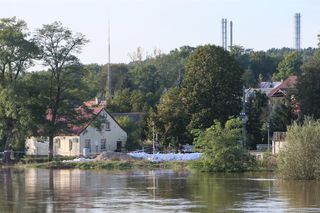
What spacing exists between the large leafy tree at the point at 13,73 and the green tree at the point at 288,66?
7555 centimetres

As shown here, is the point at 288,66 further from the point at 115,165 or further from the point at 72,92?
the point at 115,165

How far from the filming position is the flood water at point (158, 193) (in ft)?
100

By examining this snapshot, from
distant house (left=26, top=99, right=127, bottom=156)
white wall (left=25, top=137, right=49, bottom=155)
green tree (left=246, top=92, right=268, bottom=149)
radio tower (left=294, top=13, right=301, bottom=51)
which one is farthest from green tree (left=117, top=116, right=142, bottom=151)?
radio tower (left=294, top=13, right=301, bottom=51)

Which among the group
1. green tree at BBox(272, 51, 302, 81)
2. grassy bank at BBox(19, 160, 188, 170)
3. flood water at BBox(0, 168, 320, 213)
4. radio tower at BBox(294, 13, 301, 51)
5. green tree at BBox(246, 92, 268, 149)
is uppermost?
radio tower at BBox(294, 13, 301, 51)

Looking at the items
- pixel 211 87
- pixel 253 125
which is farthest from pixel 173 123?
pixel 253 125

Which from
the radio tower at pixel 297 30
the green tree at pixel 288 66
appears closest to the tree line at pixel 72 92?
the green tree at pixel 288 66

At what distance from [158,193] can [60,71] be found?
3729 cm

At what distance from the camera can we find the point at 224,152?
177 ft

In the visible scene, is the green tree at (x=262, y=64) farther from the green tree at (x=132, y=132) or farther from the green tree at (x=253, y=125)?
the green tree at (x=253, y=125)

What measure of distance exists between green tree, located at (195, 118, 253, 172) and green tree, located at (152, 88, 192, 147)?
18186 mm

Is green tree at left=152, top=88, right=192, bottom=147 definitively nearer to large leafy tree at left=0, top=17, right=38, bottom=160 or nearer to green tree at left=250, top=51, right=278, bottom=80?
large leafy tree at left=0, top=17, right=38, bottom=160

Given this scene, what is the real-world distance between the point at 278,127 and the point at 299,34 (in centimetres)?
11179

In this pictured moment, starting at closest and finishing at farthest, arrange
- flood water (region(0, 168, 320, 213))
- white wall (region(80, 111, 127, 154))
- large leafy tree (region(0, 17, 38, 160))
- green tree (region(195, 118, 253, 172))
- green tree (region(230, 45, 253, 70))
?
flood water (region(0, 168, 320, 213)) → green tree (region(195, 118, 253, 172)) → large leafy tree (region(0, 17, 38, 160)) → white wall (region(80, 111, 127, 154)) → green tree (region(230, 45, 253, 70))

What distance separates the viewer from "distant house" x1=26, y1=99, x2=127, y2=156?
82.1m
